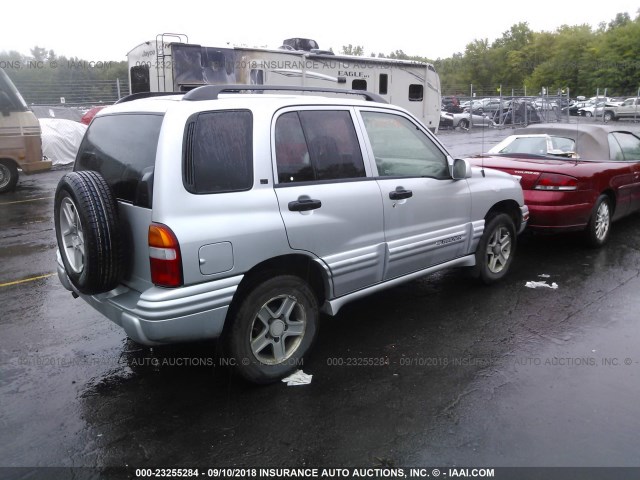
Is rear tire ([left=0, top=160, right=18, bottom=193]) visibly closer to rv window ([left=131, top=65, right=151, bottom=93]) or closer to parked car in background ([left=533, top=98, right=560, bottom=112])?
rv window ([left=131, top=65, right=151, bottom=93])

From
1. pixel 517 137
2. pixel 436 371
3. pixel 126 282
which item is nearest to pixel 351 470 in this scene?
pixel 436 371

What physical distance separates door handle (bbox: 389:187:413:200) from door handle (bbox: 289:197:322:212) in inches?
29.5

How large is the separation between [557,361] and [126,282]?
3063 mm

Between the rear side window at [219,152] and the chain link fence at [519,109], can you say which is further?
the chain link fence at [519,109]

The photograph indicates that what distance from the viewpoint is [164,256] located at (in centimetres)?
309

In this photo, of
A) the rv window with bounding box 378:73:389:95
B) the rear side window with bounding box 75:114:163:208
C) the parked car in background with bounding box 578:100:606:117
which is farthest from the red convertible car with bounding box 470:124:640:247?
the parked car in background with bounding box 578:100:606:117

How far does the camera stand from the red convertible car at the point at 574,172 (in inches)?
249

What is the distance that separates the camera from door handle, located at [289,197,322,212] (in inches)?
140

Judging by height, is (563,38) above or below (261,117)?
above

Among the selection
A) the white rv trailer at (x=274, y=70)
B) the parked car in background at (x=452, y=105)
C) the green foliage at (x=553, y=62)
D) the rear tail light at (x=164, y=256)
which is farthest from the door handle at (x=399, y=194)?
the green foliage at (x=553, y=62)

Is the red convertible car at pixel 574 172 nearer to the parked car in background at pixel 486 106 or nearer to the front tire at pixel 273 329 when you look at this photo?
the front tire at pixel 273 329

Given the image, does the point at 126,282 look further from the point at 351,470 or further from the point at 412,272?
the point at 412,272

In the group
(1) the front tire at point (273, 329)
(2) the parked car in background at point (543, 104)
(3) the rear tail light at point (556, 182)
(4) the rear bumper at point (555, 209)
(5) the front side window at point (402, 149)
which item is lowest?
(1) the front tire at point (273, 329)

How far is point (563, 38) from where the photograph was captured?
225ft
